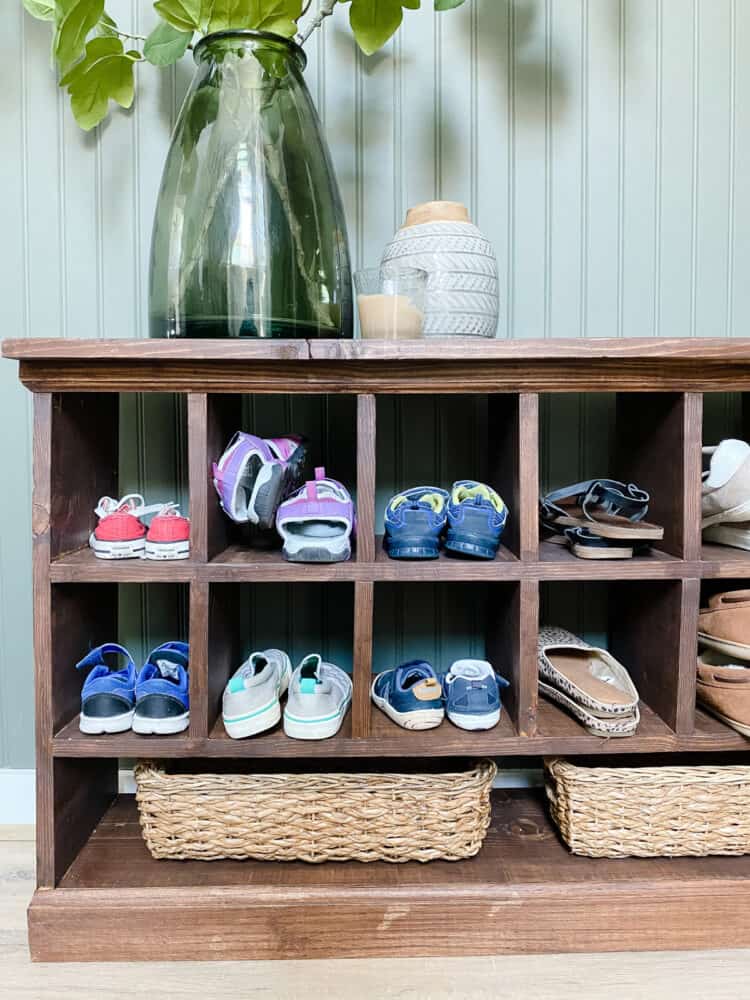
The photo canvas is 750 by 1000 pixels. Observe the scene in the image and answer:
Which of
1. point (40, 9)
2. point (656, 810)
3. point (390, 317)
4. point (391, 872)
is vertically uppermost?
point (40, 9)

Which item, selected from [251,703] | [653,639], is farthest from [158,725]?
[653,639]

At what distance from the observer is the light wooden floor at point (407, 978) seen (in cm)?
104

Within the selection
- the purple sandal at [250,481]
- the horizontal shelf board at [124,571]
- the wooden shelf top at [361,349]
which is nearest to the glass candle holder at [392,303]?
the wooden shelf top at [361,349]

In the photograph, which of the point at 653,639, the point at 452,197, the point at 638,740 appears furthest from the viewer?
the point at 452,197

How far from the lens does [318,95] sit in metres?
1.43

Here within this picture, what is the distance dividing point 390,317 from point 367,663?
1.87 ft

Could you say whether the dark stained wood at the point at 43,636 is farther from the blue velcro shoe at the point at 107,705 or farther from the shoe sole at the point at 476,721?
the shoe sole at the point at 476,721

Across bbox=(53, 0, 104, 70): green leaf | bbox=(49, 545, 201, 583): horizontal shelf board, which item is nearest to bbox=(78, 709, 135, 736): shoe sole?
bbox=(49, 545, 201, 583): horizontal shelf board

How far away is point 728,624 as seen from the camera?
3.77 feet

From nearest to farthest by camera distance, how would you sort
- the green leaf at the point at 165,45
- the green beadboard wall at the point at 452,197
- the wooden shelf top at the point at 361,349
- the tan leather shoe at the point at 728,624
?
1. the wooden shelf top at the point at 361,349
2. the tan leather shoe at the point at 728,624
3. the green leaf at the point at 165,45
4. the green beadboard wall at the point at 452,197

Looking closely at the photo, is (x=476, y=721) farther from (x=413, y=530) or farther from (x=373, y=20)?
(x=373, y=20)

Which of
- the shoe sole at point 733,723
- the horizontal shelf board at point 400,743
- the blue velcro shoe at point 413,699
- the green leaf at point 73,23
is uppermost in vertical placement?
the green leaf at point 73,23

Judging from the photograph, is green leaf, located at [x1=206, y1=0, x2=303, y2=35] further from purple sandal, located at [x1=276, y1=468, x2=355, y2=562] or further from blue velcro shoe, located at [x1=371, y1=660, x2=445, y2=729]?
blue velcro shoe, located at [x1=371, y1=660, x2=445, y2=729]

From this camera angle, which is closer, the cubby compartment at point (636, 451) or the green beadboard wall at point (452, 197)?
the cubby compartment at point (636, 451)
